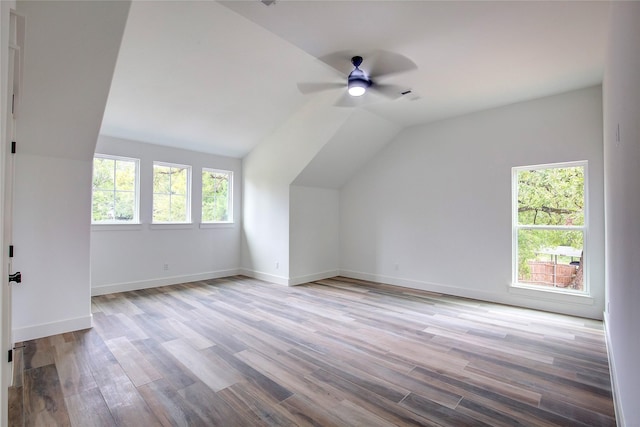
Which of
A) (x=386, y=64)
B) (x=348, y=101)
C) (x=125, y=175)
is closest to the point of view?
(x=386, y=64)

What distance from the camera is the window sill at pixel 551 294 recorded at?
396 centimetres

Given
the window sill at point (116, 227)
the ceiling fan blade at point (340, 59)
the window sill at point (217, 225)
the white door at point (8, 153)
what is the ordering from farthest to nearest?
1. the window sill at point (217, 225)
2. the window sill at point (116, 227)
3. the ceiling fan blade at point (340, 59)
4. the white door at point (8, 153)

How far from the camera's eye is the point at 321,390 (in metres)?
2.32

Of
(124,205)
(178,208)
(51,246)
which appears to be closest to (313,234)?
(178,208)

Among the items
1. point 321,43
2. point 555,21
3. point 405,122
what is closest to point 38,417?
point 321,43

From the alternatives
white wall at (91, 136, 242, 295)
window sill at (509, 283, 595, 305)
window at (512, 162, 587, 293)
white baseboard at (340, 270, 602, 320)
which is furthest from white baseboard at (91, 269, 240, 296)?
window at (512, 162, 587, 293)

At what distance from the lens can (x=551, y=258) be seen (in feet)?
14.1

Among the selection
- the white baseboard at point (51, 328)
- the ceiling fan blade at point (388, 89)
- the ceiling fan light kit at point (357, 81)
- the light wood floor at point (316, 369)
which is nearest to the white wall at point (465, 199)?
the light wood floor at point (316, 369)

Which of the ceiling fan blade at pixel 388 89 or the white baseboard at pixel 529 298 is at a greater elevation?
the ceiling fan blade at pixel 388 89

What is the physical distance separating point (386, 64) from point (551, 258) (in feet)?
A: 11.1

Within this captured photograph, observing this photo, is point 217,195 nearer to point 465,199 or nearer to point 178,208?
point 178,208

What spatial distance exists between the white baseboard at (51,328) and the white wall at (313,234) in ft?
10.1

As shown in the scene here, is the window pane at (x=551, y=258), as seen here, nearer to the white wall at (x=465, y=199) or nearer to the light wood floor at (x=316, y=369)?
the white wall at (x=465, y=199)

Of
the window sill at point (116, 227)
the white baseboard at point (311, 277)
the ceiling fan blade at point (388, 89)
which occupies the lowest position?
the white baseboard at point (311, 277)
